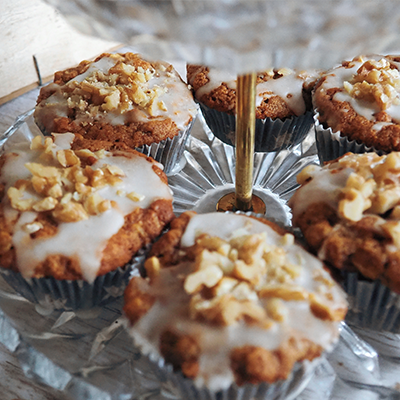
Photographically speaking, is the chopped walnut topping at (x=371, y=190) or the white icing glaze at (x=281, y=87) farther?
the white icing glaze at (x=281, y=87)

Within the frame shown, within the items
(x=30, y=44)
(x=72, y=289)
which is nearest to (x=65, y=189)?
(x=72, y=289)

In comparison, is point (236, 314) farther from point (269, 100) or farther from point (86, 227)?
point (269, 100)

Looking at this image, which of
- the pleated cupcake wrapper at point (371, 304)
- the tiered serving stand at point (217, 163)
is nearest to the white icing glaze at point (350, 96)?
the tiered serving stand at point (217, 163)

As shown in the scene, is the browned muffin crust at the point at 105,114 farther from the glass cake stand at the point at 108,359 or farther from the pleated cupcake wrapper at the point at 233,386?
the pleated cupcake wrapper at the point at 233,386

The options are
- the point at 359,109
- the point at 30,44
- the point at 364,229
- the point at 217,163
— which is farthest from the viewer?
the point at 30,44

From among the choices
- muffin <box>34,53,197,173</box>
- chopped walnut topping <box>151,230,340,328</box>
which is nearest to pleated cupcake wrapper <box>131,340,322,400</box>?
chopped walnut topping <box>151,230,340,328</box>

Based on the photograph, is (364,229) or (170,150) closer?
(364,229)
